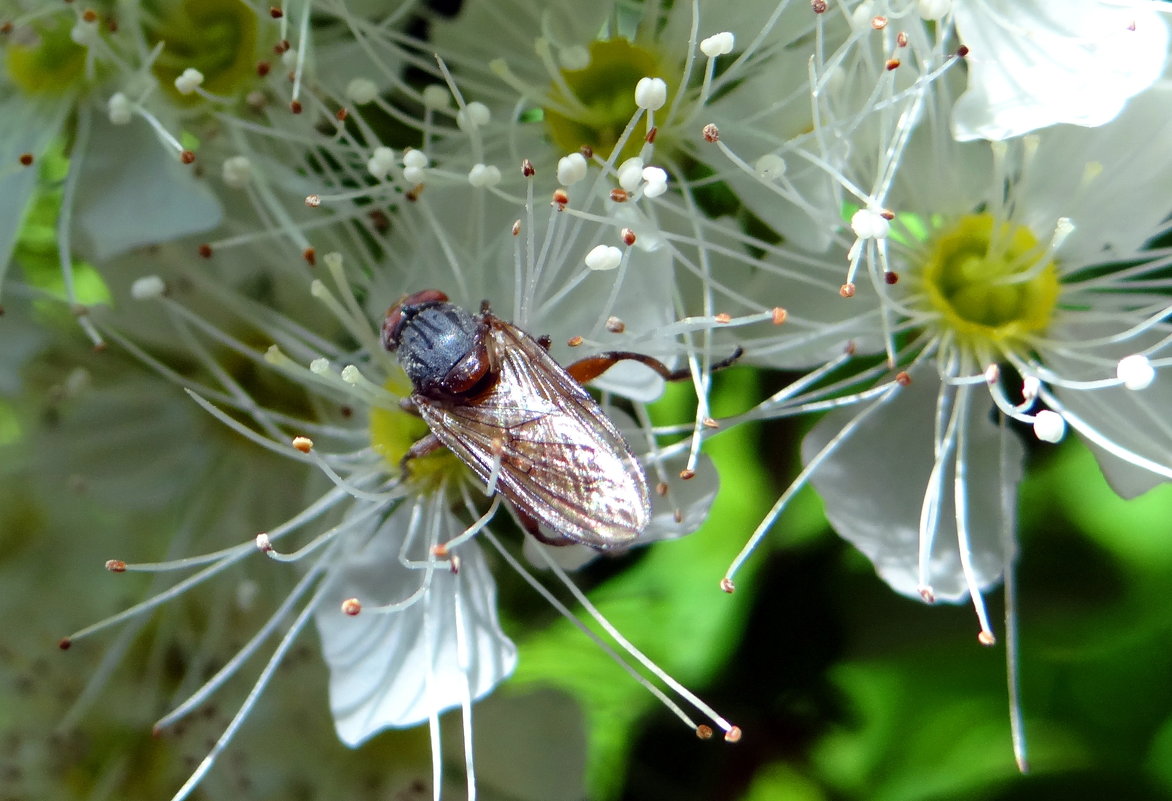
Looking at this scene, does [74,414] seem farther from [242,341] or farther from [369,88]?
[369,88]

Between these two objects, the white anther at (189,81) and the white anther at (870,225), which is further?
the white anther at (189,81)

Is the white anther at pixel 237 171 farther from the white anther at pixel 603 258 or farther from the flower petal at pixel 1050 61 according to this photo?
the flower petal at pixel 1050 61

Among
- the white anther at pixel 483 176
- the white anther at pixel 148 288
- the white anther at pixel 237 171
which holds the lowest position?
the white anther at pixel 148 288

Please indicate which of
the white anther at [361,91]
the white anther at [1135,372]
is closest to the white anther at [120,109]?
the white anther at [361,91]

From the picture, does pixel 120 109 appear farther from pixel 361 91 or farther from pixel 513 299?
pixel 513 299

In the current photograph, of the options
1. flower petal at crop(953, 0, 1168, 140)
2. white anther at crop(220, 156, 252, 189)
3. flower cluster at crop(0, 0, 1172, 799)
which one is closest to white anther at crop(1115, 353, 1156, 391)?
flower cluster at crop(0, 0, 1172, 799)

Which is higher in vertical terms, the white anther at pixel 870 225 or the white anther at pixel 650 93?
the white anther at pixel 650 93
